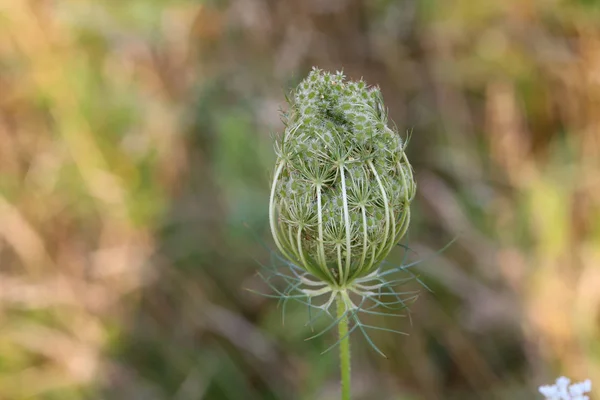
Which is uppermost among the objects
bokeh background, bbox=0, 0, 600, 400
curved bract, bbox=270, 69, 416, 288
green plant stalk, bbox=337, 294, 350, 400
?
bokeh background, bbox=0, 0, 600, 400

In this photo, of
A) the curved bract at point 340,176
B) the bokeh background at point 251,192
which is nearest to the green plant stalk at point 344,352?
the curved bract at point 340,176

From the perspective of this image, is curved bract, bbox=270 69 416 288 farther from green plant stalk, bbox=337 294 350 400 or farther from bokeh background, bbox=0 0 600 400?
bokeh background, bbox=0 0 600 400

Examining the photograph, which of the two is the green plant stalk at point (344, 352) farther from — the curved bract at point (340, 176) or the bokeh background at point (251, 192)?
the bokeh background at point (251, 192)

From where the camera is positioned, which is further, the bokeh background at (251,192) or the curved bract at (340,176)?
the bokeh background at (251,192)

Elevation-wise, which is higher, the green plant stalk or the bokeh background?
the bokeh background

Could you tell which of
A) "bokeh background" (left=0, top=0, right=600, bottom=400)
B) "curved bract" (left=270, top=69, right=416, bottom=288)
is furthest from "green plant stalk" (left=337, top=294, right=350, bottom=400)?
"bokeh background" (left=0, top=0, right=600, bottom=400)

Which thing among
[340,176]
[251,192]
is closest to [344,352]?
[340,176]

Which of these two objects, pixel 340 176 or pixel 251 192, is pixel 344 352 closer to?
pixel 340 176

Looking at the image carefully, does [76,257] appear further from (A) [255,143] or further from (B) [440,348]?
(B) [440,348]
